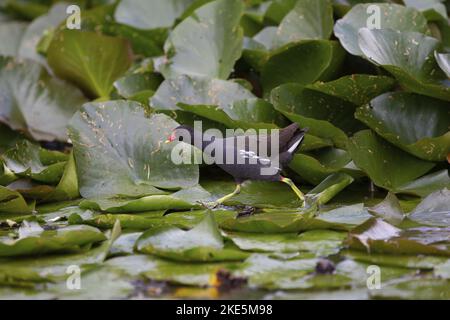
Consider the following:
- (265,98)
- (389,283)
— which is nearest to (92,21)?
(265,98)

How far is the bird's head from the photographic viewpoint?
271 cm

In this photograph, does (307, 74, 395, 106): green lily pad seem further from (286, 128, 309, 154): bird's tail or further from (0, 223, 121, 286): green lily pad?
(0, 223, 121, 286): green lily pad

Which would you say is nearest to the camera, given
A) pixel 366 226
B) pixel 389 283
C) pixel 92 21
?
pixel 389 283

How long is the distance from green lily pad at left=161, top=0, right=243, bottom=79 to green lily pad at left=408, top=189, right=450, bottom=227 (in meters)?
1.13

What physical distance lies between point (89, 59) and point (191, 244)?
5.79ft

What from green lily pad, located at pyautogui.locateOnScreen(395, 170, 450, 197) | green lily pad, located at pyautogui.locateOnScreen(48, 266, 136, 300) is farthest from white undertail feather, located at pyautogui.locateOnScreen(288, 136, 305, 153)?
green lily pad, located at pyautogui.locateOnScreen(48, 266, 136, 300)

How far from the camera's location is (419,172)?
2760 millimetres

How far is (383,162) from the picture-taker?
2766mm

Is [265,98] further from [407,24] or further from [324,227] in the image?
[324,227]

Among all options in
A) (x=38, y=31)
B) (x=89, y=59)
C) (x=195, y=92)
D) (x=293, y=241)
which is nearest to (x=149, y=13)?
(x=89, y=59)

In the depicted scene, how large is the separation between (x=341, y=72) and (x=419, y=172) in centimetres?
66

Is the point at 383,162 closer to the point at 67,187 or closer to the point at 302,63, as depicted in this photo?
the point at 302,63

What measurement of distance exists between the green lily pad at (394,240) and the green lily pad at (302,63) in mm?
1039

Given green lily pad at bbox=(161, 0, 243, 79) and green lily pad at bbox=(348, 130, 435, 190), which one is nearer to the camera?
green lily pad at bbox=(348, 130, 435, 190)
